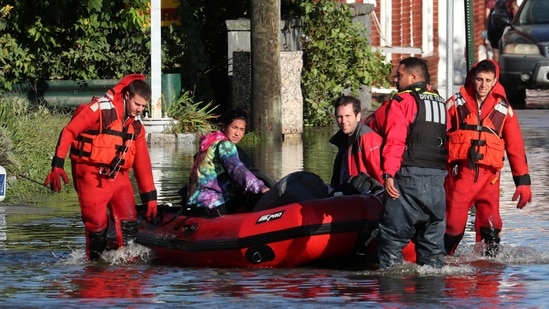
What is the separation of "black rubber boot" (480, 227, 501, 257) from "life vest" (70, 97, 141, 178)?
→ 2422mm

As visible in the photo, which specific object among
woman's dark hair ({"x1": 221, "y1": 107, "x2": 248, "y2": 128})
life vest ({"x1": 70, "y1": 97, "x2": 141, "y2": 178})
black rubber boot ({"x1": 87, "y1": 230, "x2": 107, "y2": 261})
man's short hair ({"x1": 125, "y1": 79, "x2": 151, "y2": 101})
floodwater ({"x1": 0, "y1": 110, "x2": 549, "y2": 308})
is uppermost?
man's short hair ({"x1": 125, "y1": 79, "x2": 151, "y2": 101})

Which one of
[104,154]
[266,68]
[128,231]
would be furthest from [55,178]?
[266,68]

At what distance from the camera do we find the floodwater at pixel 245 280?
946 centimetres

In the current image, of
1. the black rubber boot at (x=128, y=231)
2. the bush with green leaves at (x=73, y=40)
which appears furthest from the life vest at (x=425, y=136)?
the bush with green leaves at (x=73, y=40)

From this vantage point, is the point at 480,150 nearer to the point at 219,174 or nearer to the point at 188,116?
the point at 219,174

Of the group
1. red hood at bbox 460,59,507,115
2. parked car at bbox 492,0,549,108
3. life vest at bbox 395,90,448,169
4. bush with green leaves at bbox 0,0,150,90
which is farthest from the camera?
parked car at bbox 492,0,549,108

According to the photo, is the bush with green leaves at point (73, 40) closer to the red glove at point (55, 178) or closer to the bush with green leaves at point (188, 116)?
the bush with green leaves at point (188, 116)

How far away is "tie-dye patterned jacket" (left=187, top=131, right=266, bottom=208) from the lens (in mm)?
11289

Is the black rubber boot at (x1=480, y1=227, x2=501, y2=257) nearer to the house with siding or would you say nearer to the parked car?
the parked car

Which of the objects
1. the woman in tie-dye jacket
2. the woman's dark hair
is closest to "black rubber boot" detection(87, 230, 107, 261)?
the woman in tie-dye jacket

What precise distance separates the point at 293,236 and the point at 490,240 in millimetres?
1383

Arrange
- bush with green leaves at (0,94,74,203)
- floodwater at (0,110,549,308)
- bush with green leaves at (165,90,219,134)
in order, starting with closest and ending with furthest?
floodwater at (0,110,549,308)
bush with green leaves at (0,94,74,203)
bush with green leaves at (165,90,219,134)

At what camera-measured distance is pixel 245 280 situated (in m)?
10.4

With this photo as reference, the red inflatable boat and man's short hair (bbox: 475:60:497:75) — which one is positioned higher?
man's short hair (bbox: 475:60:497:75)
